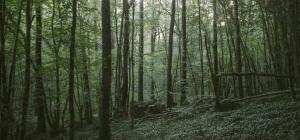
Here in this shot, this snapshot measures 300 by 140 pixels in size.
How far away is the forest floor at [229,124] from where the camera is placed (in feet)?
25.0

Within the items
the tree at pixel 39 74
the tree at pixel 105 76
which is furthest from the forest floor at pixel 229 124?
the tree at pixel 39 74

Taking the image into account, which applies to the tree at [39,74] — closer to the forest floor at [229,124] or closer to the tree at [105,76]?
the forest floor at [229,124]

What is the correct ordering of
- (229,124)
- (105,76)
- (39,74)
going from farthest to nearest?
(39,74) → (105,76) → (229,124)

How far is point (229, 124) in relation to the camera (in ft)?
30.5

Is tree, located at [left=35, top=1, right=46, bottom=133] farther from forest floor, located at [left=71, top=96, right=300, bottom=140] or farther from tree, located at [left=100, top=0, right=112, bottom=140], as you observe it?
tree, located at [left=100, top=0, right=112, bottom=140]

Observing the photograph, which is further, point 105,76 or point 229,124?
point 105,76

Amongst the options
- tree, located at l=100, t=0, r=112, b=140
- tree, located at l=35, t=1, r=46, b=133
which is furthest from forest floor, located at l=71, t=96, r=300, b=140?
tree, located at l=35, t=1, r=46, b=133

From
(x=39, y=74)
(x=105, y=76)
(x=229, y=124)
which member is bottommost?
(x=229, y=124)

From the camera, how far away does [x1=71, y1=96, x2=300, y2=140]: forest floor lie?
7.63m

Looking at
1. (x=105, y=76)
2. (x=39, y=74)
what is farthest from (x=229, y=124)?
(x=39, y=74)

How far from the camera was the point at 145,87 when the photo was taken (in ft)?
127

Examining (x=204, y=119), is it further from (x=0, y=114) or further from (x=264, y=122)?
(x=0, y=114)

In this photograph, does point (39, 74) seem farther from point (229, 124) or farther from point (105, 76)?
point (229, 124)

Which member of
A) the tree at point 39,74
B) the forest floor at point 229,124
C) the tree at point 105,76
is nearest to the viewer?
the forest floor at point 229,124
